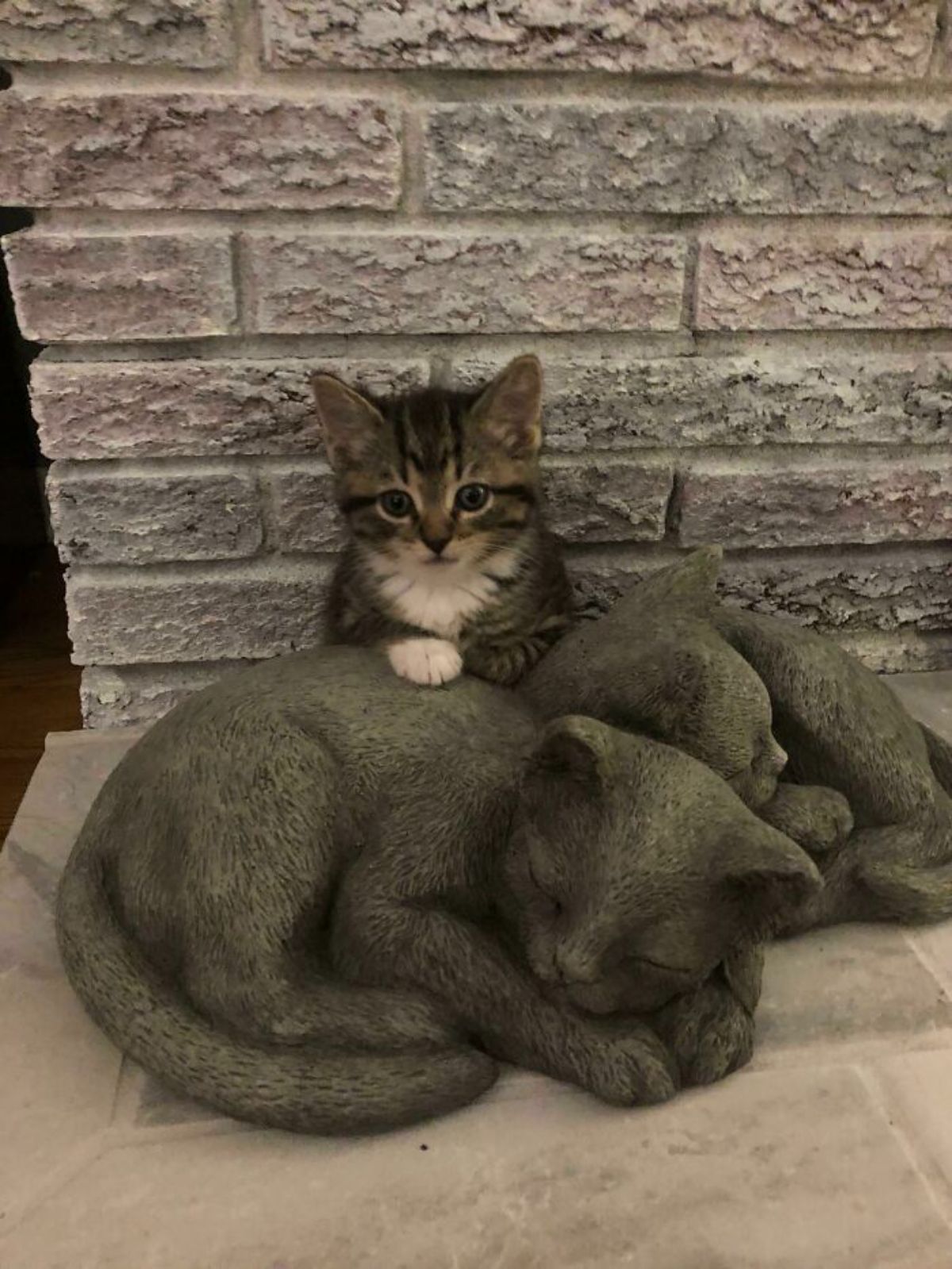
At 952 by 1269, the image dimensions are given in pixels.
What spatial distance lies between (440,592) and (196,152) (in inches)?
18.7

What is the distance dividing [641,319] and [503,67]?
28 cm

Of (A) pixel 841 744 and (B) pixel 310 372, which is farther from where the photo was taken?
(B) pixel 310 372

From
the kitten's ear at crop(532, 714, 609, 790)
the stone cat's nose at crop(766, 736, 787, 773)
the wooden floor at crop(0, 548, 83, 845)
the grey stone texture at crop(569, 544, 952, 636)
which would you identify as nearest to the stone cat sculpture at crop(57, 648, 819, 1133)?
the kitten's ear at crop(532, 714, 609, 790)

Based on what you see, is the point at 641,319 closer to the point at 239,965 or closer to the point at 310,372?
the point at 310,372

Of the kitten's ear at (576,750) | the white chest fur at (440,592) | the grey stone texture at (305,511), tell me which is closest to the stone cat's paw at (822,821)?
the kitten's ear at (576,750)

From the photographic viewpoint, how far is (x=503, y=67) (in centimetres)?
95

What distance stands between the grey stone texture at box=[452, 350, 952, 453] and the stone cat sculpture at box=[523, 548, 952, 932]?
267 mm

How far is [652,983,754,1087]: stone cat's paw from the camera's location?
0.74 metres

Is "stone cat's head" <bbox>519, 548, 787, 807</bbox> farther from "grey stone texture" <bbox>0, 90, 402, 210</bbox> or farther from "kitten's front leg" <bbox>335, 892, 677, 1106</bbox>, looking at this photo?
"grey stone texture" <bbox>0, 90, 402, 210</bbox>

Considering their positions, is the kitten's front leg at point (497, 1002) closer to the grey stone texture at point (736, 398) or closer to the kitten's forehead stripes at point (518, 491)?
the kitten's forehead stripes at point (518, 491)

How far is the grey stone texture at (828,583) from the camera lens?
1.21 metres

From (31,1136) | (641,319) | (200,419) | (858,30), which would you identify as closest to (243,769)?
(31,1136)

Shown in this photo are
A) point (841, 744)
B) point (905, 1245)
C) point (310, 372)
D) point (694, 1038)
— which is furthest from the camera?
point (310, 372)

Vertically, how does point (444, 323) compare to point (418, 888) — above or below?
above
